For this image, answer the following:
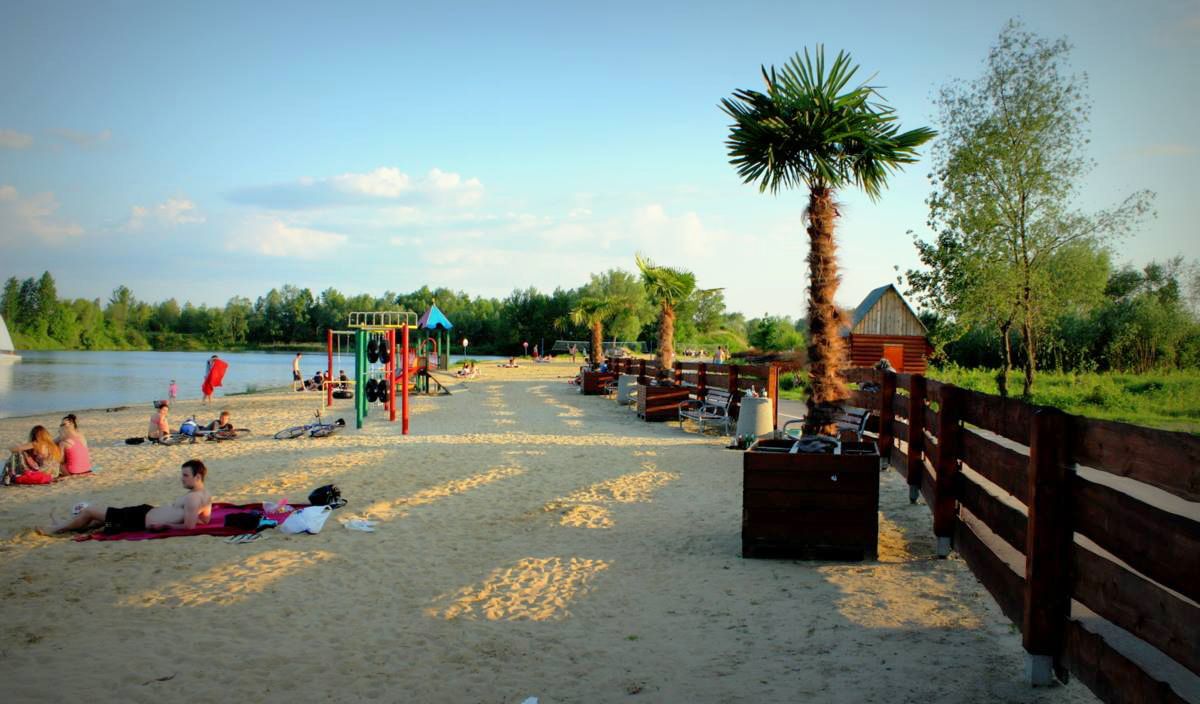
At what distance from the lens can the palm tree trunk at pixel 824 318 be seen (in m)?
9.87

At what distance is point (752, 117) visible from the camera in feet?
33.7

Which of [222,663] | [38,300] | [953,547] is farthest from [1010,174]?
[38,300]

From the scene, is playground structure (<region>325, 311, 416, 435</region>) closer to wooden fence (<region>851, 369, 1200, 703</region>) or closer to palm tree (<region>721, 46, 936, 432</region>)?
palm tree (<region>721, 46, 936, 432</region>)

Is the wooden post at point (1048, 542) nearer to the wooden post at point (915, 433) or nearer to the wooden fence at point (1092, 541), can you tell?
the wooden fence at point (1092, 541)

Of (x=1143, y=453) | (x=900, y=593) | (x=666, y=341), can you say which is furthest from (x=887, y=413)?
(x=666, y=341)

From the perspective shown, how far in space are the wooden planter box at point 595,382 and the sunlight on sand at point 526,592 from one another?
71.0 feet

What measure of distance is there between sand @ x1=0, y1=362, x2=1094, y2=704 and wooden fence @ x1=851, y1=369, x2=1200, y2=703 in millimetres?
373

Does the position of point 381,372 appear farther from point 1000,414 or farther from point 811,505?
point 1000,414

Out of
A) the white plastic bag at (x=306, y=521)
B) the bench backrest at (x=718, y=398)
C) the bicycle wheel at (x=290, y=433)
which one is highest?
the bench backrest at (x=718, y=398)

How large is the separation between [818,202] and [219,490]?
8753mm

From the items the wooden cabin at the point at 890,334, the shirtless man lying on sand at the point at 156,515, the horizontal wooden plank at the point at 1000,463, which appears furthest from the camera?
the wooden cabin at the point at 890,334

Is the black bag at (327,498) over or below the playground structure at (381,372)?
below

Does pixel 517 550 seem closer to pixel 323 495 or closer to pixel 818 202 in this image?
pixel 323 495

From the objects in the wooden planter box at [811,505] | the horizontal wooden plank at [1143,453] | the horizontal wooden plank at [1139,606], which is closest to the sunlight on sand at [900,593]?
the wooden planter box at [811,505]
